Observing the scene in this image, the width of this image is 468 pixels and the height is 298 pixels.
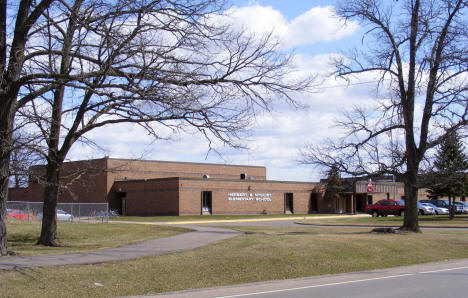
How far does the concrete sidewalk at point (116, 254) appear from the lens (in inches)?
506

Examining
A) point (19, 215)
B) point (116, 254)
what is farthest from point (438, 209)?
point (116, 254)

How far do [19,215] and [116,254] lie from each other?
16.3 m

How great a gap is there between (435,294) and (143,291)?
6.14m

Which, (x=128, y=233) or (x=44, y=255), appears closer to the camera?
(x=44, y=255)

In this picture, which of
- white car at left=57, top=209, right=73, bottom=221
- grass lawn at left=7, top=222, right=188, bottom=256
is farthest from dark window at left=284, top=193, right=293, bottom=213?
grass lawn at left=7, top=222, right=188, bottom=256

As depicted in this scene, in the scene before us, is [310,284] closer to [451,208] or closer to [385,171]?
[385,171]

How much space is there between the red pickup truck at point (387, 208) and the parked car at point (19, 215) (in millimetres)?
33557

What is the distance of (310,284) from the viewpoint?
1224cm

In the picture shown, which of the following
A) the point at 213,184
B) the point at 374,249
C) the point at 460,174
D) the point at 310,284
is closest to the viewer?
the point at 310,284

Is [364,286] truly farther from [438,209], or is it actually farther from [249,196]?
[438,209]

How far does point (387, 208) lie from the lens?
50000 mm

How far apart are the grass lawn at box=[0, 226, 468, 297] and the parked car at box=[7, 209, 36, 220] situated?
15.2 metres

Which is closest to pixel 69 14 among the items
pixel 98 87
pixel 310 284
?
pixel 98 87

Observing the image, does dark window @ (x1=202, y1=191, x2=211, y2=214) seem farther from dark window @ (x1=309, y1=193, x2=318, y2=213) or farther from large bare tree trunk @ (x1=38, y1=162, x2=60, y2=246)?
large bare tree trunk @ (x1=38, y1=162, x2=60, y2=246)
